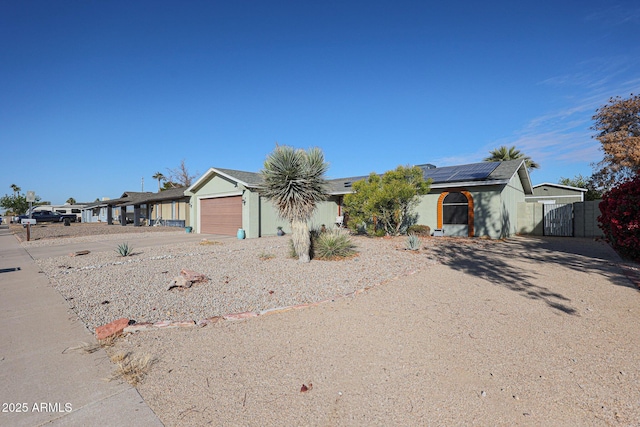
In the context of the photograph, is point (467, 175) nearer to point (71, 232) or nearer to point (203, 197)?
point (203, 197)

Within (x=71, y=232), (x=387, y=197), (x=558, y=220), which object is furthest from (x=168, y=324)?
(x=71, y=232)

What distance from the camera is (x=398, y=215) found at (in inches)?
575

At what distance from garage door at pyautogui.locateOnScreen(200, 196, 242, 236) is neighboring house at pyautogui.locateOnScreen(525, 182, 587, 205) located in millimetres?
20182

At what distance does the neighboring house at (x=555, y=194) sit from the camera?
72.2 feet

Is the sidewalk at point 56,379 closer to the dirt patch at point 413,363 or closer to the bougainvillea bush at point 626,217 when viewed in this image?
the dirt patch at point 413,363

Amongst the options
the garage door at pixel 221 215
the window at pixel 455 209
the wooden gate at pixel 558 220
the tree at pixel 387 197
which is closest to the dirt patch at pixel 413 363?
the tree at pixel 387 197

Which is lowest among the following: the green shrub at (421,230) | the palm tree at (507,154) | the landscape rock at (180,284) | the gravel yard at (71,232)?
the landscape rock at (180,284)

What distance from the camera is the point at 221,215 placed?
1925 cm

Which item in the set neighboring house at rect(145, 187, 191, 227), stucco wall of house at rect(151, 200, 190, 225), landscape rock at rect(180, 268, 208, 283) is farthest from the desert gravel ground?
stucco wall of house at rect(151, 200, 190, 225)

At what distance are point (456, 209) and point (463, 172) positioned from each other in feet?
7.75

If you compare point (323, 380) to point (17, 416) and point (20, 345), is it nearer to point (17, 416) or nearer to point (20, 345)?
point (17, 416)

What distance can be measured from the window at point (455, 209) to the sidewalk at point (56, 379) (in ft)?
49.8

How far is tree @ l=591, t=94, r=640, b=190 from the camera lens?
19.0 meters

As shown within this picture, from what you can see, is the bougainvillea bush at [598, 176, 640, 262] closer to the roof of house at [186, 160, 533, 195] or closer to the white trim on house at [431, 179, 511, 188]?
the white trim on house at [431, 179, 511, 188]
